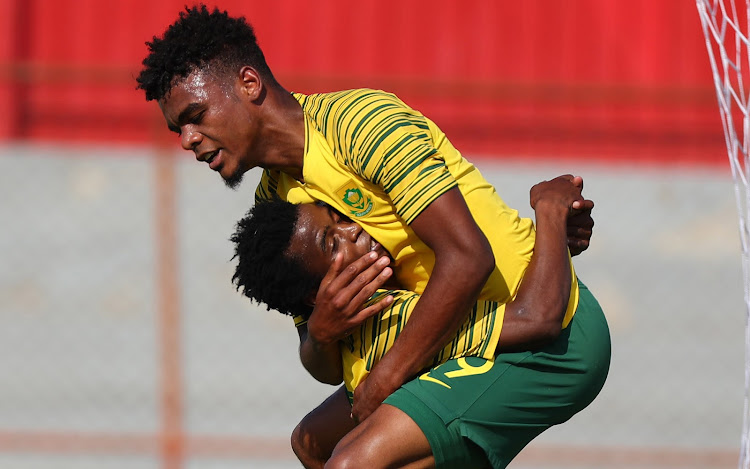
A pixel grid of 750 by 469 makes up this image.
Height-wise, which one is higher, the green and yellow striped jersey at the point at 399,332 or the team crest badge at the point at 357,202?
the team crest badge at the point at 357,202

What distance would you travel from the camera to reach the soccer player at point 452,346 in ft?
10.6

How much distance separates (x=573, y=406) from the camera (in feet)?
11.5

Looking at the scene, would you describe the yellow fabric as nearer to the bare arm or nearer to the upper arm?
the bare arm

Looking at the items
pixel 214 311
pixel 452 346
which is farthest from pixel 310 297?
pixel 214 311

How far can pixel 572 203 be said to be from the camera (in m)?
3.53

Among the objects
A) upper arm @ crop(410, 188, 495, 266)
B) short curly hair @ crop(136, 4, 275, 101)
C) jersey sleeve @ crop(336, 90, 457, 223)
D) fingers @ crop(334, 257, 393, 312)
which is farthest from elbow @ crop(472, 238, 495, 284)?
short curly hair @ crop(136, 4, 275, 101)

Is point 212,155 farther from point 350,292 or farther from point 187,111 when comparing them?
point 350,292

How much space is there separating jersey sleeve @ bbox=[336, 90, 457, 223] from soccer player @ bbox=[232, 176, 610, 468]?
0.84ft

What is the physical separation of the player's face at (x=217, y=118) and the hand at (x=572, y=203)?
3.14 ft

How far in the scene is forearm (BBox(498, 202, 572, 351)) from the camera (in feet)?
10.7

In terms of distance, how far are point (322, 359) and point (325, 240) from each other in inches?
17.8

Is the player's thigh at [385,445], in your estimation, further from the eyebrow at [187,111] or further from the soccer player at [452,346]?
the eyebrow at [187,111]

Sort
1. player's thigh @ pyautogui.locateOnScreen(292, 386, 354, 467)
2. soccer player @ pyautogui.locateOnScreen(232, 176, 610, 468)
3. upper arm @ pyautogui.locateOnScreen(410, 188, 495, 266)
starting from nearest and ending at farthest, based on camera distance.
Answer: upper arm @ pyautogui.locateOnScreen(410, 188, 495, 266), soccer player @ pyautogui.locateOnScreen(232, 176, 610, 468), player's thigh @ pyautogui.locateOnScreen(292, 386, 354, 467)

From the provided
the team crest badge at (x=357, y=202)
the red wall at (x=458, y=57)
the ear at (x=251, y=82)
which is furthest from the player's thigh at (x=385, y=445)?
the red wall at (x=458, y=57)
